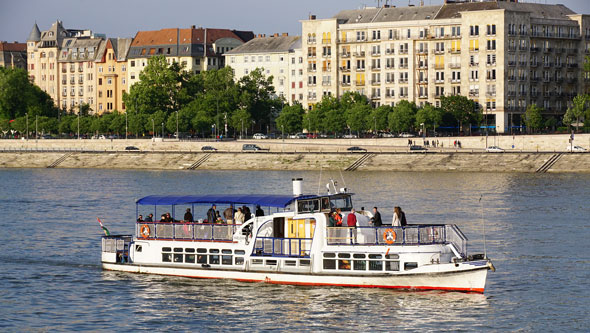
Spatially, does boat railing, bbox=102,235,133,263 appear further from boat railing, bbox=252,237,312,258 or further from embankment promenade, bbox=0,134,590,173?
embankment promenade, bbox=0,134,590,173

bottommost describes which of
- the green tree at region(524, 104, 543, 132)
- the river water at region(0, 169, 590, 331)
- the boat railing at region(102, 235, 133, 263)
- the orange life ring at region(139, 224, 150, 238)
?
the river water at region(0, 169, 590, 331)

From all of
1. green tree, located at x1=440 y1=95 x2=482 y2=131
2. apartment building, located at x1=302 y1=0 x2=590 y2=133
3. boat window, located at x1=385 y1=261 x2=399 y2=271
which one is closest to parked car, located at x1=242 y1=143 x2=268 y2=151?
green tree, located at x1=440 y1=95 x2=482 y2=131

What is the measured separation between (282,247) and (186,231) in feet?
15.0

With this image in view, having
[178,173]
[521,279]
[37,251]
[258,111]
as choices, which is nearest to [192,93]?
[258,111]

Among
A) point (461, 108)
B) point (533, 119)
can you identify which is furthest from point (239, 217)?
point (461, 108)

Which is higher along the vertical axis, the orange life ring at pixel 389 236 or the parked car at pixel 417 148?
the parked car at pixel 417 148

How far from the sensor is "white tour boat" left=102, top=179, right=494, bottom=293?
137 ft

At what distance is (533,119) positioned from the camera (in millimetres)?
155875

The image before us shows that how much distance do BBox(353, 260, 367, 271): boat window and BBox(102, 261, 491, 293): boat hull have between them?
14.8 inches

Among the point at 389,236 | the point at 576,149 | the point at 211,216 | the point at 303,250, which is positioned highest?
the point at 576,149

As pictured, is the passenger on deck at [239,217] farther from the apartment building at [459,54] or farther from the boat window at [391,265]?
the apartment building at [459,54]

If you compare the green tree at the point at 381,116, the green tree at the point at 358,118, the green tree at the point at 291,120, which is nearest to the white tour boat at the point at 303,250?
the green tree at the point at 381,116

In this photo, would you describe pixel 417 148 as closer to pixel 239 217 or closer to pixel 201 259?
pixel 239 217

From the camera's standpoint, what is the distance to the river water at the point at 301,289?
1518 inches
